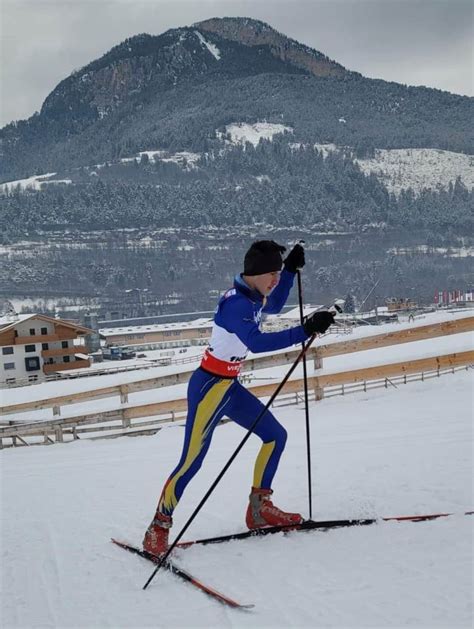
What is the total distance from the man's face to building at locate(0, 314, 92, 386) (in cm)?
3923

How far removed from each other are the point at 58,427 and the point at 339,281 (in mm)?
115882

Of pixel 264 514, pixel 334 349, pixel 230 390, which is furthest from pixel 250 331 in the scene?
pixel 334 349

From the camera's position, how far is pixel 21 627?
10.3 feet

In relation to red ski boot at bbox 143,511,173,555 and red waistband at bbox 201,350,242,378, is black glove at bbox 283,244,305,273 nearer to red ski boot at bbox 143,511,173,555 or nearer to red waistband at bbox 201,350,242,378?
red waistband at bbox 201,350,242,378

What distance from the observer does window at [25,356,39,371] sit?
4200 cm

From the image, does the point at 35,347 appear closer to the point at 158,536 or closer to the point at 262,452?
the point at 262,452

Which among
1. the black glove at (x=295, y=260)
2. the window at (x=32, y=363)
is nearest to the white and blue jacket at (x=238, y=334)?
the black glove at (x=295, y=260)

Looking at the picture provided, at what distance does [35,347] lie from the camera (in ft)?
139

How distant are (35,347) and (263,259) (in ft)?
133

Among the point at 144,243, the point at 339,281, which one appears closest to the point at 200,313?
the point at 339,281

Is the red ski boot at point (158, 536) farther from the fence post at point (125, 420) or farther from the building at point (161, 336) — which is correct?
the building at point (161, 336)

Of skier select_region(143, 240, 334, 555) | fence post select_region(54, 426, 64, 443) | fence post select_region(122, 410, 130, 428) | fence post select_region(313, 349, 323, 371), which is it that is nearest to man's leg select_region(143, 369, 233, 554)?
skier select_region(143, 240, 334, 555)

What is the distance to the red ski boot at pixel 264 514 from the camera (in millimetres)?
3987

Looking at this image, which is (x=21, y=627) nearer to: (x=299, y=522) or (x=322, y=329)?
(x=299, y=522)
